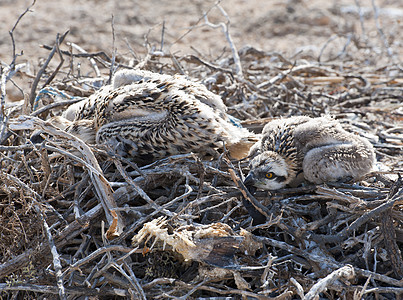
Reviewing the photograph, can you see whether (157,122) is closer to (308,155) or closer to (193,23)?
(308,155)

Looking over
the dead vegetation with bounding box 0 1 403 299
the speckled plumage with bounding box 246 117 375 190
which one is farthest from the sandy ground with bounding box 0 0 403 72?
the dead vegetation with bounding box 0 1 403 299

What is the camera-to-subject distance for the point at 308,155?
142 inches

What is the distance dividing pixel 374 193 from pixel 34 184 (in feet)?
7.75

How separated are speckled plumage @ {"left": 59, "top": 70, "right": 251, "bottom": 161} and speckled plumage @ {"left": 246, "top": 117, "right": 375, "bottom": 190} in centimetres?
42

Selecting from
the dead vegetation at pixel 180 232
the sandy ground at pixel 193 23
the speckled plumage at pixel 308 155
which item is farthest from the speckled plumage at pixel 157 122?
the sandy ground at pixel 193 23

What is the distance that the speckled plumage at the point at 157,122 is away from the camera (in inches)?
152

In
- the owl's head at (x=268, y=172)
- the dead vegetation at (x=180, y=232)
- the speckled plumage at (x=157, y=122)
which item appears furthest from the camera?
the speckled plumage at (x=157, y=122)

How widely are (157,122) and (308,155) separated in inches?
45.0

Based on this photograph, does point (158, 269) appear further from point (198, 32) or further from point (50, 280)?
point (198, 32)

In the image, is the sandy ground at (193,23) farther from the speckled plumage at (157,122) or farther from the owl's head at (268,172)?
the owl's head at (268,172)

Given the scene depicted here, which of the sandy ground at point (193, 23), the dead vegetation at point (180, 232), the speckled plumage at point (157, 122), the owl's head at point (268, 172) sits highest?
the speckled plumage at point (157, 122)

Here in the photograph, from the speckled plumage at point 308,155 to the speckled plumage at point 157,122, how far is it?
418mm

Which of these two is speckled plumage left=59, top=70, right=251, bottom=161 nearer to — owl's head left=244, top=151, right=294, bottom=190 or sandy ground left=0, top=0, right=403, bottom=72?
owl's head left=244, top=151, right=294, bottom=190

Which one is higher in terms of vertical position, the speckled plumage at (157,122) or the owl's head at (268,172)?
the speckled plumage at (157,122)
